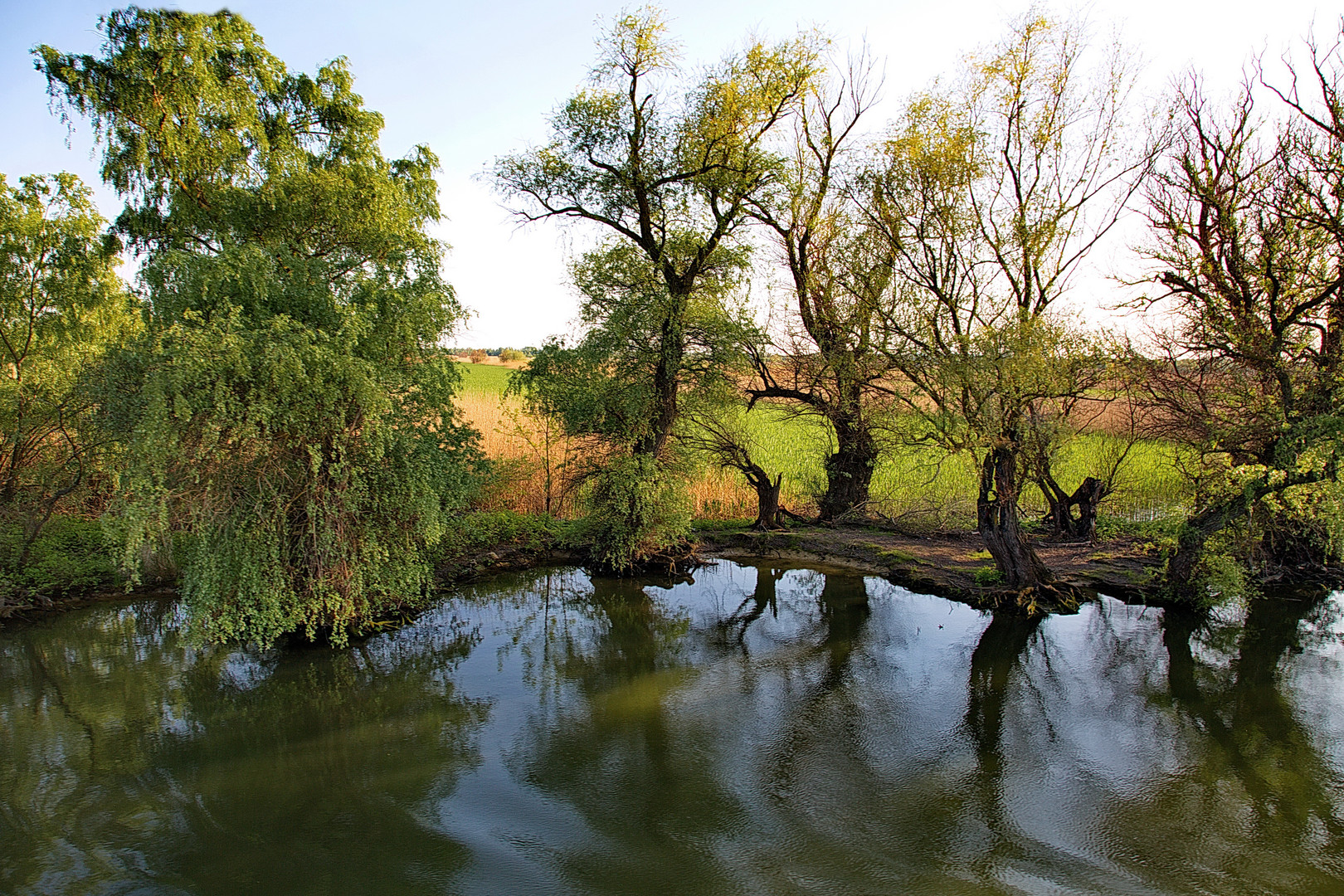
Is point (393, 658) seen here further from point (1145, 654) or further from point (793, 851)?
point (1145, 654)

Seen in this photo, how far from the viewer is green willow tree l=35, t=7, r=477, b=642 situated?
6535 mm

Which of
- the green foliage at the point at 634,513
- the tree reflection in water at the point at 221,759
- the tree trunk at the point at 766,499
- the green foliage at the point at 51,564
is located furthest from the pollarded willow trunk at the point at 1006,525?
the green foliage at the point at 51,564

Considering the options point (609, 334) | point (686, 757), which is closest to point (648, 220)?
point (609, 334)

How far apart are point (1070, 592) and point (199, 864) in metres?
9.76

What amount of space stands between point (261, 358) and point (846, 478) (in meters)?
10.5

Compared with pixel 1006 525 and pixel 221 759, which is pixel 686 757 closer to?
pixel 221 759

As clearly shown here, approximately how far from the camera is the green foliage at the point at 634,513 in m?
10.8

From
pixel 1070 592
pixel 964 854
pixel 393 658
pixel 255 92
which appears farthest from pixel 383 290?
pixel 1070 592

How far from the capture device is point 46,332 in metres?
11.2

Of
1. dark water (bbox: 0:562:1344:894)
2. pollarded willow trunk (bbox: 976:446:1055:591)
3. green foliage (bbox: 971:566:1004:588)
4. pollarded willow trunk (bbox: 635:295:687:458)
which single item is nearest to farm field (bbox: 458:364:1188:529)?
pollarded willow trunk (bbox: 635:295:687:458)

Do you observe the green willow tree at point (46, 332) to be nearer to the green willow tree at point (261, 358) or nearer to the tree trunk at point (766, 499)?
the green willow tree at point (261, 358)

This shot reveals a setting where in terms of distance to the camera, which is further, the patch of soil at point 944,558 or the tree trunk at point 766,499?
the tree trunk at point 766,499

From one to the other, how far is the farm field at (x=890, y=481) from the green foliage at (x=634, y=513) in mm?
803

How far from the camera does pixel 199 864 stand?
4746 mm
